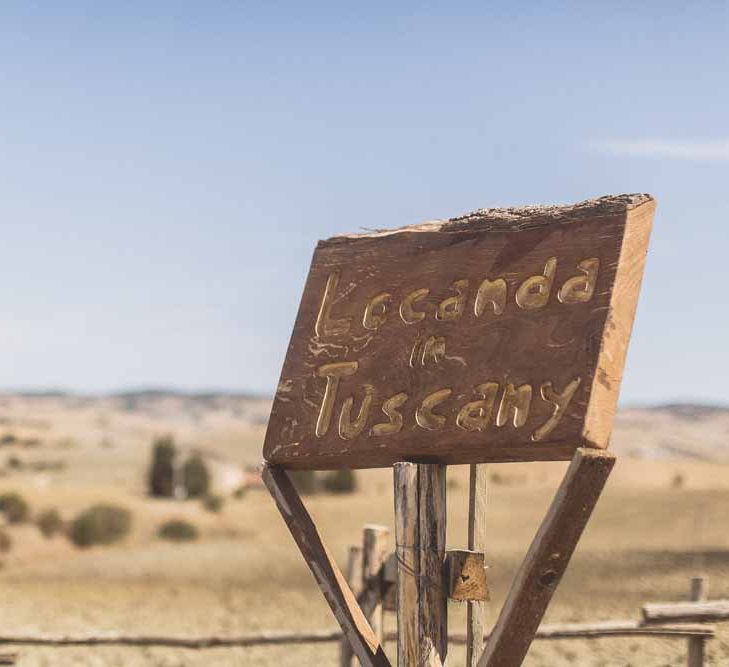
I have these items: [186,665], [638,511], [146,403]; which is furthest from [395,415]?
[146,403]

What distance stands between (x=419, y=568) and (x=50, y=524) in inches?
994

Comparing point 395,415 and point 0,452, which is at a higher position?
point 0,452

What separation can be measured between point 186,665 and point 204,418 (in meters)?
129

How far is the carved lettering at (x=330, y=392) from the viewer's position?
15.5 ft

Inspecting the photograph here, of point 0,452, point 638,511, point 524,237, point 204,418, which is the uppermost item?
point 204,418

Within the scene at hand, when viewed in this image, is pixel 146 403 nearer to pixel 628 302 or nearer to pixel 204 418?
pixel 204 418

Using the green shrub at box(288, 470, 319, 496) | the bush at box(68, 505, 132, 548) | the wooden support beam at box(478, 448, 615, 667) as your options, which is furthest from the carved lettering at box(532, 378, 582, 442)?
the green shrub at box(288, 470, 319, 496)

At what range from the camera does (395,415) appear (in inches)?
179

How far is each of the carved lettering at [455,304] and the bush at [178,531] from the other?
25.0m

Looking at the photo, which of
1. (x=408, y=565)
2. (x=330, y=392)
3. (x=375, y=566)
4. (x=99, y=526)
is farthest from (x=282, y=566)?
(x=408, y=565)

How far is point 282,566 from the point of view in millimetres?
21547

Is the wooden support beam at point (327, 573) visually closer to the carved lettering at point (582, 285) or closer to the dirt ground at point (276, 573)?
the carved lettering at point (582, 285)

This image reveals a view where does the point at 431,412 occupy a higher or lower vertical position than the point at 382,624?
higher

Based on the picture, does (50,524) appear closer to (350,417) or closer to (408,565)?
(350,417)
